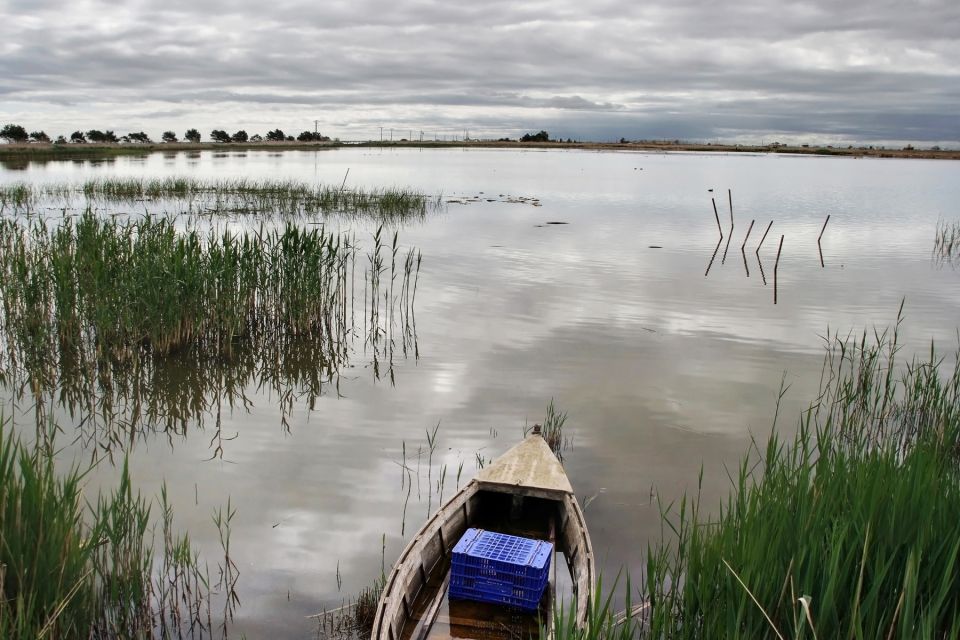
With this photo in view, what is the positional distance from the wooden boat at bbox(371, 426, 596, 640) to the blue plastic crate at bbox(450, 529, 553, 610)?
94 millimetres

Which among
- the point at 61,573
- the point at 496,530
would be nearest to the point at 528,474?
the point at 496,530

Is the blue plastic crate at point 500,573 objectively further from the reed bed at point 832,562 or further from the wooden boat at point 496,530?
the reed bed at point 832,562

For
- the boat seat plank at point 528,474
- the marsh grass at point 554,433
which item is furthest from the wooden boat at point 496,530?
the marsh grass at point 554,433

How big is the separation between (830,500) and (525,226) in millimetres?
20278

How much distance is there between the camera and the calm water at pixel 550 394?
559cm

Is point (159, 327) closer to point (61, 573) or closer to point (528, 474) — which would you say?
point (528, 474)

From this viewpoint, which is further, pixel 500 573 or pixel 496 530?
pixel 496 530

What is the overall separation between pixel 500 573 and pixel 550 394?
13.9ft

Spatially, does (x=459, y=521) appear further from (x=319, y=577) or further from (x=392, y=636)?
(x=392, y=636)

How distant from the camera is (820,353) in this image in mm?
10180

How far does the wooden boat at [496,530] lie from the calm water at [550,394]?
46cm

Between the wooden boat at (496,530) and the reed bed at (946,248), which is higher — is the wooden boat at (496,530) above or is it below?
below

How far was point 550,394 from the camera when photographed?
854cm

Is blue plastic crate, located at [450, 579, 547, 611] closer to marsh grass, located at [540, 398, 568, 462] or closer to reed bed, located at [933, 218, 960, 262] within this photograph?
marsh grass, located at [540, 398, 568, 462]
